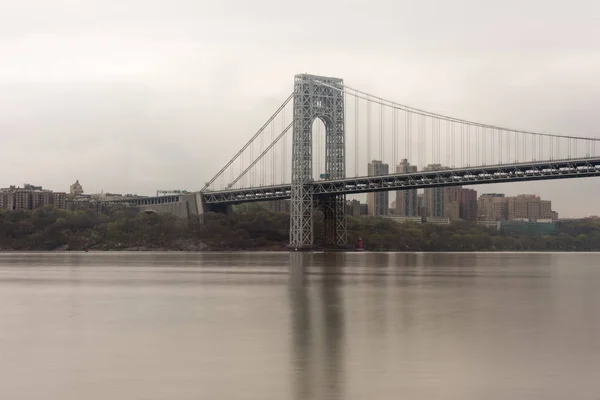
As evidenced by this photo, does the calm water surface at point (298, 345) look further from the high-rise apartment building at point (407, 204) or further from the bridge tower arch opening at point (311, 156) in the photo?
the high-rise apartment building at point (407, 204)

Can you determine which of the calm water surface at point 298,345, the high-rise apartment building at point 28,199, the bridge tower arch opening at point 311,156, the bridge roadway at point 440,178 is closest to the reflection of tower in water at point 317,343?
the calm water surface at point 298,345

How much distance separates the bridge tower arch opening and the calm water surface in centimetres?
5546

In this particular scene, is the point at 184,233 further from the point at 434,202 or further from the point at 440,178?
the point at 434,202

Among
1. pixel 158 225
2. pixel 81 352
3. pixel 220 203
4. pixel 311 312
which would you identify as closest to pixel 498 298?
pixel 311 312

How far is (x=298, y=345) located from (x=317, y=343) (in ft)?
1.17

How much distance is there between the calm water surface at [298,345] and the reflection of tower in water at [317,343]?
0.09 feet

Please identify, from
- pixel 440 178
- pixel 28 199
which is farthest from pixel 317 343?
pixel 28 199

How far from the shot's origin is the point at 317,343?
42.4ft

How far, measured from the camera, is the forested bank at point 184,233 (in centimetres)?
9188

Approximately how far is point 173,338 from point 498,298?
10918 millimetres

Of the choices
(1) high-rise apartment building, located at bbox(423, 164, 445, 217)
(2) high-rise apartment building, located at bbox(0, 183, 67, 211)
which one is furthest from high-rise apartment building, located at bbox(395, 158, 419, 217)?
(2) high-rise apartment building, located at bbox(0, 183, 67, 211)

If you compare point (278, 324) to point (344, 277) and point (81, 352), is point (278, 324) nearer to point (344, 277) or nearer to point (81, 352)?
point (81, 352)

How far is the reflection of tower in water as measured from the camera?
958 centimetres

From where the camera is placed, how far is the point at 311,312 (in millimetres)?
17750
